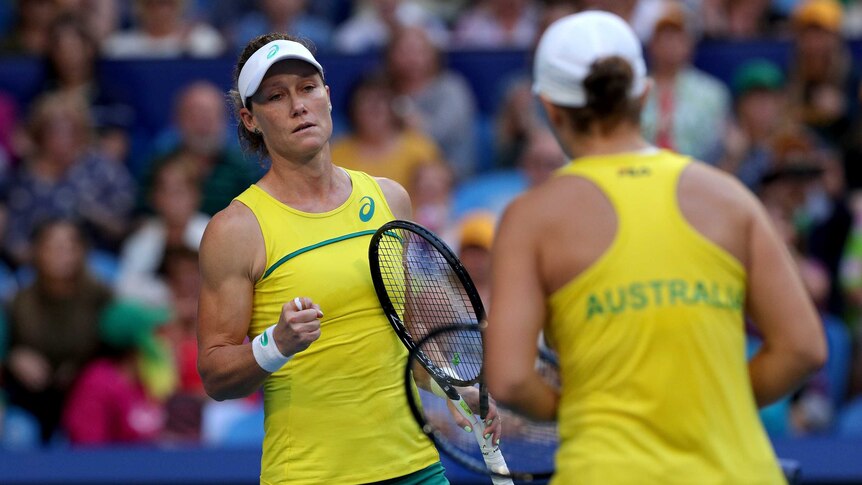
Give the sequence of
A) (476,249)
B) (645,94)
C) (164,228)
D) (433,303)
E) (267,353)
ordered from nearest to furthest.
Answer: (645,94), (267,353), (433,303), (476,249), (164,228)

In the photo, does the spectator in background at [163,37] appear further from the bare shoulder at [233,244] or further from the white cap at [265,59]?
the bare shoulder at [233,244]

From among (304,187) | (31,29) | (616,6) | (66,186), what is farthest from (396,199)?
(31,29)

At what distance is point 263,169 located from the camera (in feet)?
24.8

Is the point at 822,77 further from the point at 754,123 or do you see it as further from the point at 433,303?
the point at 433,303

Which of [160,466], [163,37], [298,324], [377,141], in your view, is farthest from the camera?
[163,37]

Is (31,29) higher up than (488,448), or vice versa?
(31,29)

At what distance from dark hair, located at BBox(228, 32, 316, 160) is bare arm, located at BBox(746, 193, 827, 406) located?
1.57 metres

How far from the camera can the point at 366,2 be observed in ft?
30.6

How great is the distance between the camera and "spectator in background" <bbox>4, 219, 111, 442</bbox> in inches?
266

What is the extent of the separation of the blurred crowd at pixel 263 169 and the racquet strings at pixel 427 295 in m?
2.80

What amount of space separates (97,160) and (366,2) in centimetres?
250

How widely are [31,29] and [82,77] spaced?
1.06 metres

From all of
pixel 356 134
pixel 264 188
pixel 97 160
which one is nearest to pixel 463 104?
pixel 356 134

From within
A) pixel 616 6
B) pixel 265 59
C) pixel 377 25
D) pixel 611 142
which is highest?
pixel 377 25
